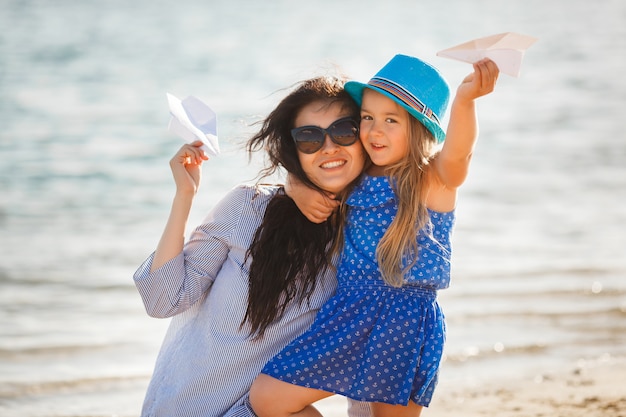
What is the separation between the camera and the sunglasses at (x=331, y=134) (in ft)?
Result: 11.0

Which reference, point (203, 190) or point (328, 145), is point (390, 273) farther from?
point (203, 190)

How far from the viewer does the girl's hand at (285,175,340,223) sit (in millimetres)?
3367

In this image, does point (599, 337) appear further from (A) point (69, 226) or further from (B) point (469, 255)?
(A) point (69, 226)

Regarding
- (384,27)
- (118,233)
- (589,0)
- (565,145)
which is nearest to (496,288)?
(118,233)

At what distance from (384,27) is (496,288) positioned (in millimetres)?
19433

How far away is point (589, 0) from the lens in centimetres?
3178

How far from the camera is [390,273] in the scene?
10.6ft

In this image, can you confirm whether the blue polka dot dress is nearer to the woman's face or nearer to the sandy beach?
the woman's face

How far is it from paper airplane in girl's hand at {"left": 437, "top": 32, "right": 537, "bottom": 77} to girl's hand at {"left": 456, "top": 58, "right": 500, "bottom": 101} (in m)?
0.02

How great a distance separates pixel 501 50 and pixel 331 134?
0.71m

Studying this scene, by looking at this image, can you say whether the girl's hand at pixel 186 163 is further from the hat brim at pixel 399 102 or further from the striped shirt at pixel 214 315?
the hat brim at pixel 399 102

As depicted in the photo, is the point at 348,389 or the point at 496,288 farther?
the point at 496,288

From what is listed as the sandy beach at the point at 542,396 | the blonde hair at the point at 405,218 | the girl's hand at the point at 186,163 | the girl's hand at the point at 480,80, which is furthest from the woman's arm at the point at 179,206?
the sandy beach at the point at 542,396

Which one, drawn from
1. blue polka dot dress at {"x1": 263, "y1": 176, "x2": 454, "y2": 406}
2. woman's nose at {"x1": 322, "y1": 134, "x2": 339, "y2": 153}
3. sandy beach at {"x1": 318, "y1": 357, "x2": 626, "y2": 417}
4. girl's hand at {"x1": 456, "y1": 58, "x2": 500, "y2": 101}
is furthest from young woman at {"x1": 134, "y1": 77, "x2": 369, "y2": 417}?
sandy beach at {"x1": 318, "y1": 357, "x2": 626, "y2": 417}
